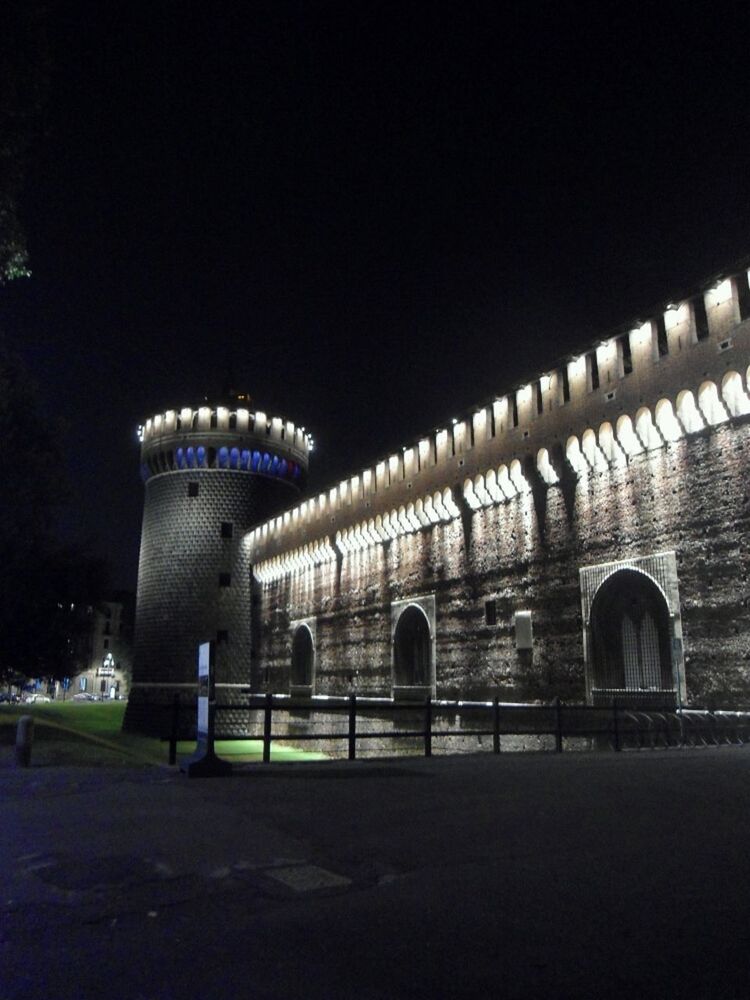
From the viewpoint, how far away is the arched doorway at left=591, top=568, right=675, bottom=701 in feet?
53.0

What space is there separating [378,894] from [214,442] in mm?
33846

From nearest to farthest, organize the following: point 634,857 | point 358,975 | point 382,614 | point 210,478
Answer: point 358,975
point 634,857
point 382,614
point 210,478

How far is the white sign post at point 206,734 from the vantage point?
812 cm

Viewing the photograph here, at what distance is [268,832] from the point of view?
4926mm

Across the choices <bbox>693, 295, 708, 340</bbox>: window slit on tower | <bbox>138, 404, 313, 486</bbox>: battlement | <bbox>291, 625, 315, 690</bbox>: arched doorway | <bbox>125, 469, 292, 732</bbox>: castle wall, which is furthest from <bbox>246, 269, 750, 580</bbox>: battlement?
<bbox>138, 404, 313, 486</bbox>: battlement

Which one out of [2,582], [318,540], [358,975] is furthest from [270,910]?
[318,540]

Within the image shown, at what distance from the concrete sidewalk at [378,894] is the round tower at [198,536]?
1117 inches

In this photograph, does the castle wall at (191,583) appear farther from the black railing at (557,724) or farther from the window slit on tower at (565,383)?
the window slit on tower at (565,383)

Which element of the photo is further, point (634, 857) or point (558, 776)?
point (558, 776)

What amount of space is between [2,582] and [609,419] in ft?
52.7

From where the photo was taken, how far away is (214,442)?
36.2m

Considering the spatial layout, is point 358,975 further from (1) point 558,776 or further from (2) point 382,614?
(2) point 382,614

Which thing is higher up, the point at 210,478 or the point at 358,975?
the point at 210,478

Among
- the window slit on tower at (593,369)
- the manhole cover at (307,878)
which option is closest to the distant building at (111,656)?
the window slit on tower at (593,369)
